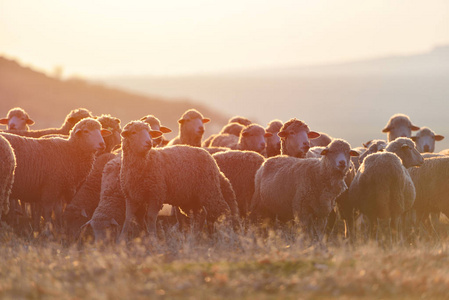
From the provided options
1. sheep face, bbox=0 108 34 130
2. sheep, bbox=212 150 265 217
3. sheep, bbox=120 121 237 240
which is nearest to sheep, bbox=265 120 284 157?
sheep, bbox=212 150 265 217

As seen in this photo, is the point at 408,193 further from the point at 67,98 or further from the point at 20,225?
the point at 67,98

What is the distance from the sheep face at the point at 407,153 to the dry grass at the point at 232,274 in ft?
11.8

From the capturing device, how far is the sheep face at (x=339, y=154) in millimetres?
11352

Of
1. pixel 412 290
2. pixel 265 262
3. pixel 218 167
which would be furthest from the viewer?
pixel 218 167

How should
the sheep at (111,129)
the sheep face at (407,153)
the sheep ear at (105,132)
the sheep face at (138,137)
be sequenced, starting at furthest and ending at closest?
the sheep at (111,129), the sheep ear at (105,132), the sheep face at (407,153), the sheep face at (138,137)

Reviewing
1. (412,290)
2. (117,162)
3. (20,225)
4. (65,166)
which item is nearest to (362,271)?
(412,290)

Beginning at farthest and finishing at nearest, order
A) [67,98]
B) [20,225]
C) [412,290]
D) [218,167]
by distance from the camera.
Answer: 1. [67,98]
2. [20,225]
3. [218,167]
4. [412,290]

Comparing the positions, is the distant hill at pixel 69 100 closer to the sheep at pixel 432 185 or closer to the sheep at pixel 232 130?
the sheep at pixel 232 130

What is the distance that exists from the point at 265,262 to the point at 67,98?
49056 millimetres

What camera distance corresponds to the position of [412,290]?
7.41m

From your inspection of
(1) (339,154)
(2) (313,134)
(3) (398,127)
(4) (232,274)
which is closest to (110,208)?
(1) (339,154)

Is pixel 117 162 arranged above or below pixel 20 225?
above

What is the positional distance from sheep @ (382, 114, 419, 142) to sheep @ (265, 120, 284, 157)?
372cm

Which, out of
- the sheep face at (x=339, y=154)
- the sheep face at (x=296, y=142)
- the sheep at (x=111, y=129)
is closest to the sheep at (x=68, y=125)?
the sheep at (x=111, y=129)
